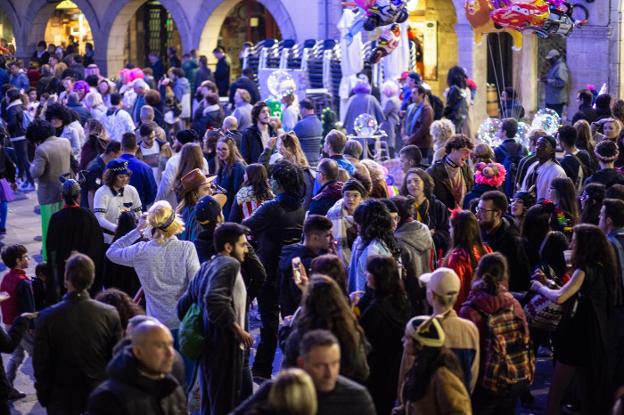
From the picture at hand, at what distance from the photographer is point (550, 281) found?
7.85 meters

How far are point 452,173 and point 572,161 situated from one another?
4.60 feet

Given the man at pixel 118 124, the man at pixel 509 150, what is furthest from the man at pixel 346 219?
the man at pixel 118 124

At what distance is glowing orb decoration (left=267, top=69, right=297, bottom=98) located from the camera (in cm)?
1775

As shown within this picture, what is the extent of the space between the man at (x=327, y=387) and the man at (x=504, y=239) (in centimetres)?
327

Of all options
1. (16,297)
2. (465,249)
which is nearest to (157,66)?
(16,297)

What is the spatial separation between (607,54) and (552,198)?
36.7ft

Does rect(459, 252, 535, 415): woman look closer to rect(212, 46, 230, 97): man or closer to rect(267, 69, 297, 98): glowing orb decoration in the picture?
rect(267, 69, 297, 98): glowing orb decoration

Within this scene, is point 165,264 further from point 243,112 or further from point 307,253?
point 243,112

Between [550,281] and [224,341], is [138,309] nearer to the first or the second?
[224,341]

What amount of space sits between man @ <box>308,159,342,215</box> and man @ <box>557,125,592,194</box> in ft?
9.20

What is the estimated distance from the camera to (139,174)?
10.8m

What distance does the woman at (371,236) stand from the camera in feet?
25.0

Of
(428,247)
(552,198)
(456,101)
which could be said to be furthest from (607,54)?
(428,247)

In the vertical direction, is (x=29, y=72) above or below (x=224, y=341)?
above
